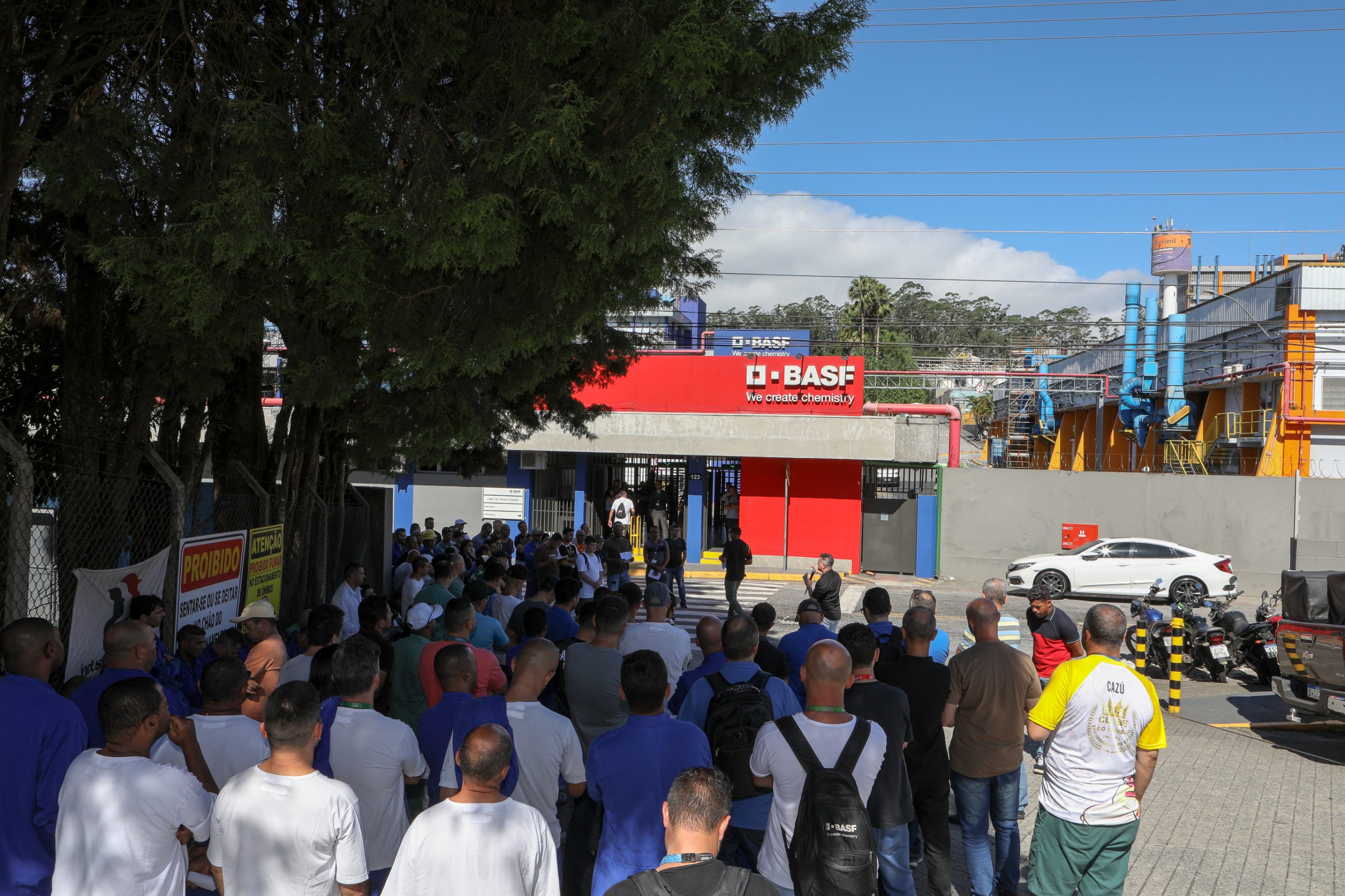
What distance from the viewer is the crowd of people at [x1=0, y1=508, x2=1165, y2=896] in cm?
363

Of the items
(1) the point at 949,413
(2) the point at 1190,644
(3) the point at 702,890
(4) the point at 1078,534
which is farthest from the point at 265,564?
(1) the point at 949,413

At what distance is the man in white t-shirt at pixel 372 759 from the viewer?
4473mm

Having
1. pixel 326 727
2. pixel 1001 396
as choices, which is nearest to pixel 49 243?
pixel 326 727

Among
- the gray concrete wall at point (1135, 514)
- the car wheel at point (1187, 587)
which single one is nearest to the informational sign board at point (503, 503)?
the gray concrete wall at point (1135, 514)

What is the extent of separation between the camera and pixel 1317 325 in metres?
30.8

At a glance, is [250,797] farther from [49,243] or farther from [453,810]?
[49,243]

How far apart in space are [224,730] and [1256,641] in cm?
1285

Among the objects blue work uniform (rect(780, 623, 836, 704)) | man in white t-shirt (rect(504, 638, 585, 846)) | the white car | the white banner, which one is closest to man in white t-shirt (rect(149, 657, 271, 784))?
man in white t-shirt (rect(504, 638, 585, 846))

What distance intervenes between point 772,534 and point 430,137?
20.9 meters

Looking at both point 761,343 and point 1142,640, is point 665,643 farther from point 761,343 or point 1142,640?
point 761,343

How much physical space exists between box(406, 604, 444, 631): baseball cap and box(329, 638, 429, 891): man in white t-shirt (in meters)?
4.14

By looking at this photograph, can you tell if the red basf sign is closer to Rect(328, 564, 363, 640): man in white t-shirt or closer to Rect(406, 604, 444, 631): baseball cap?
Rect(328, 564, 363, 640): man in white t-shirt

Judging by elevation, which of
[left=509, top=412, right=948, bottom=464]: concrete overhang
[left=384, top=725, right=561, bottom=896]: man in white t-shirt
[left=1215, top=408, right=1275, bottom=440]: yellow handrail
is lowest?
[left=384, top=725, right=561, bottom=896]: man in white t-shirt

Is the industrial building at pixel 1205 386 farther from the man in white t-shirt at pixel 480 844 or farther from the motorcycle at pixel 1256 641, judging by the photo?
the man in white t-shirt at pixel 480 844
